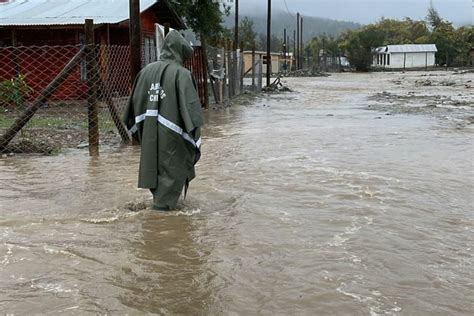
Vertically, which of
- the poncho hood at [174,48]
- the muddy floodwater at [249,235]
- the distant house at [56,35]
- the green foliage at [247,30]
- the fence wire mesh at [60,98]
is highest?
the green foliage at [247,30]

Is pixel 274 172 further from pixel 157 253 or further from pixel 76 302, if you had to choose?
pixel 76 302

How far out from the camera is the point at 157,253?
4.99m

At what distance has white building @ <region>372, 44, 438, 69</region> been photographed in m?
93.0

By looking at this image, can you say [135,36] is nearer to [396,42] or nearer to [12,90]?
[12,90]

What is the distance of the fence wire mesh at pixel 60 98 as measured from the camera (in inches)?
370

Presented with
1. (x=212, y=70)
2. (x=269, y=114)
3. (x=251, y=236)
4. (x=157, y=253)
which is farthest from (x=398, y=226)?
(x=212, y=70)

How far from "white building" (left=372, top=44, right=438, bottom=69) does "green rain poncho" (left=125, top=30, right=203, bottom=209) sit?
295ft

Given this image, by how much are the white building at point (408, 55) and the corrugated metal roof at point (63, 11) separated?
76.1 m

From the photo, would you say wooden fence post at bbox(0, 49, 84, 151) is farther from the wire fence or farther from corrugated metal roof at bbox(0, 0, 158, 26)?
the wire fence

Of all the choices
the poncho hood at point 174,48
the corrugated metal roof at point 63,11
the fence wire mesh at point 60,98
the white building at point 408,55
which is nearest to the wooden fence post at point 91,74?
the fence wire mesh at point 60,98

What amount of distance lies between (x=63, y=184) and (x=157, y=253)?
3.05m

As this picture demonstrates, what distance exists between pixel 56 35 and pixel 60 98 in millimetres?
2188

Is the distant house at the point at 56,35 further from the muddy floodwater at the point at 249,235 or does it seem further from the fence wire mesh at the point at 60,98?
the muddy floodwater at the point at 249,235

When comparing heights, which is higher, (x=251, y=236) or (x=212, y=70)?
(x=212, y=70)
